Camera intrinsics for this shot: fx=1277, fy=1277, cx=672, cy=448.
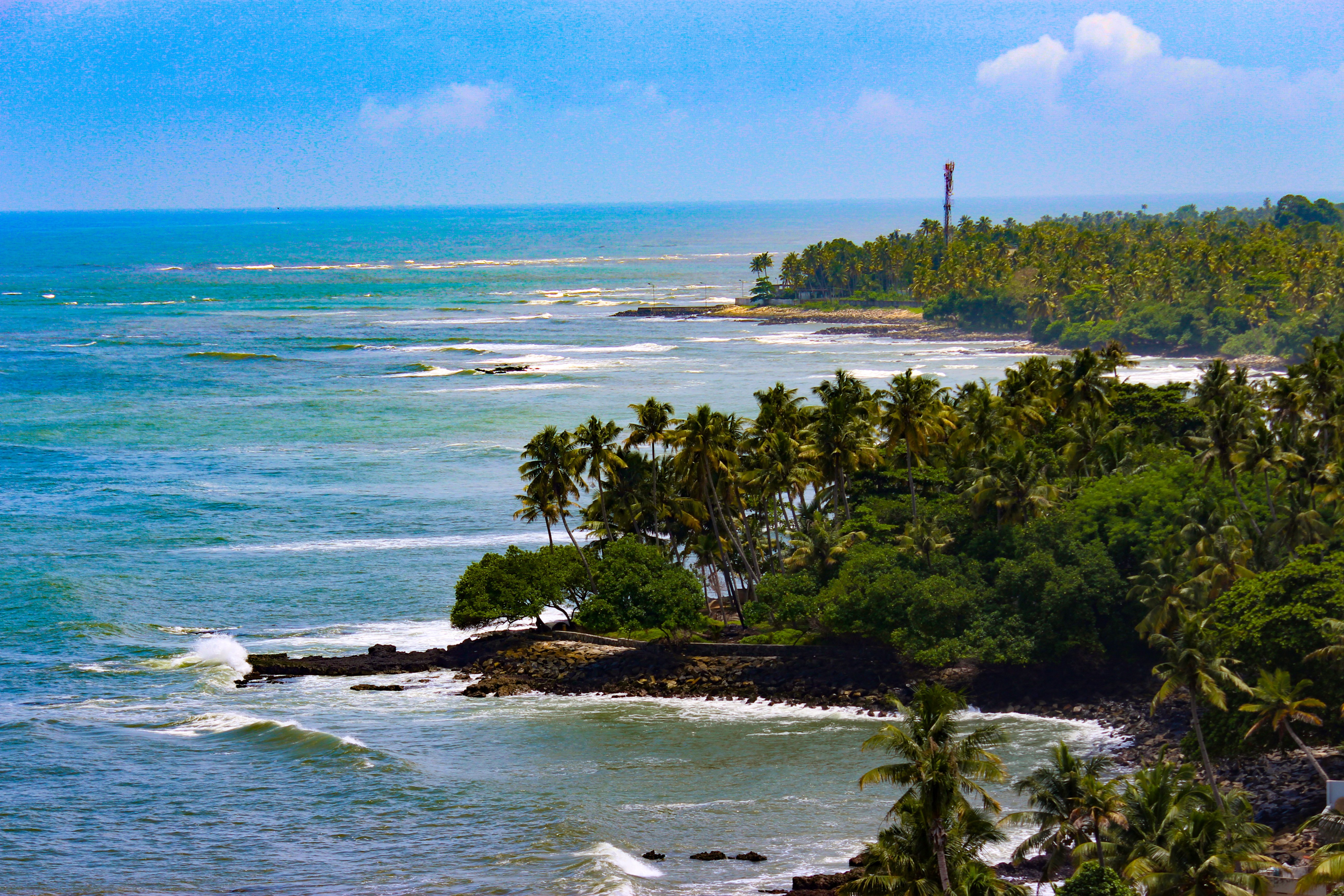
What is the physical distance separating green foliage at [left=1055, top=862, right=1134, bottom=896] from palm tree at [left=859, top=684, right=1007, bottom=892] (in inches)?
109

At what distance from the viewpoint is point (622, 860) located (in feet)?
130

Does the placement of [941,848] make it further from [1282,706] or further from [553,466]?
[553,466]

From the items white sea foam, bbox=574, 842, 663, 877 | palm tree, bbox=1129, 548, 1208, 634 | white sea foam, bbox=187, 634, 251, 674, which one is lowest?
white sea foam, bbox=574, 842, 663, 877

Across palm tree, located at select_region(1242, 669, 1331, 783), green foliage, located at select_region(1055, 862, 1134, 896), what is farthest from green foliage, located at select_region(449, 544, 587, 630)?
green foliage, located at select_region(1055, 862, 1134, 896)

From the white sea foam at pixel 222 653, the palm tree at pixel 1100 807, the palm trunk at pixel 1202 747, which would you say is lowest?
the white sea foam at pixel 222 653

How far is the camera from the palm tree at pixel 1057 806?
3077cm

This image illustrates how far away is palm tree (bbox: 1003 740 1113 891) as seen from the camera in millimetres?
30766

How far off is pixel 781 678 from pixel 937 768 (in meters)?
25.1

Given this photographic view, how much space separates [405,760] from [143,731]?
12329 millimetres

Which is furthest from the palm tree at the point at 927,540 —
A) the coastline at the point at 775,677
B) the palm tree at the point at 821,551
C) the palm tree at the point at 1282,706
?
the palm tree at the point at 1282,706

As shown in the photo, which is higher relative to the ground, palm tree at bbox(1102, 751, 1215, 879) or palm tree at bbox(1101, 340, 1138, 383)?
palm tree at bbox(1101, 340, 1138, 383)

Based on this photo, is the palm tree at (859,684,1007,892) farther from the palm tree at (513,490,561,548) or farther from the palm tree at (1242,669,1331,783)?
the palm tree at (513,490,561,548)

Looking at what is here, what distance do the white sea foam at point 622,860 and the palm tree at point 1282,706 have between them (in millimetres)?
18101

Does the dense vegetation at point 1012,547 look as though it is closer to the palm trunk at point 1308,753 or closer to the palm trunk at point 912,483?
the palm trunk at point 912,483
